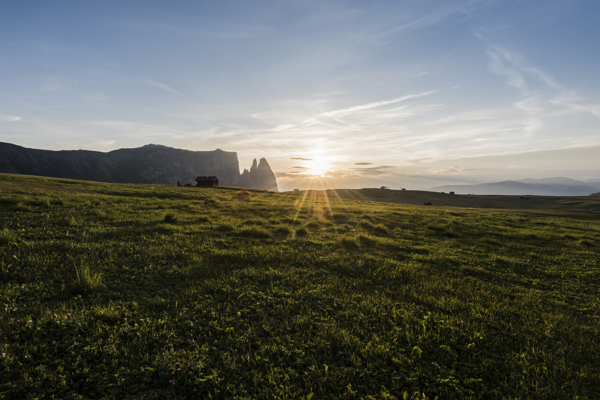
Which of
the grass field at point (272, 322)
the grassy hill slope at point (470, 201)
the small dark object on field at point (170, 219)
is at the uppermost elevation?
the grassy hill slope at point (470, 201)

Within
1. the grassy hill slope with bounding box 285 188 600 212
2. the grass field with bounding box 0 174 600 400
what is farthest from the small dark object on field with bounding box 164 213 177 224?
the grassy hill slope with bounding box 285 188 600 212

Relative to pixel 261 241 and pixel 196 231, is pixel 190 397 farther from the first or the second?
pixel 196 231

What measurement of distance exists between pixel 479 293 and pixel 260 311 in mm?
6755

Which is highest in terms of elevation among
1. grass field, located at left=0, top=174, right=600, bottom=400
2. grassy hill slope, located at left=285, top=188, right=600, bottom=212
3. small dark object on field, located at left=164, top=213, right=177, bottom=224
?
grassy hill slope, located at left=285, top=188, right=600, bottom=212

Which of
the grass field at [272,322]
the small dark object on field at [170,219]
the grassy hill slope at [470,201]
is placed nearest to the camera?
the grass field at [272,322]

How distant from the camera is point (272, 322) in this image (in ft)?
17.6

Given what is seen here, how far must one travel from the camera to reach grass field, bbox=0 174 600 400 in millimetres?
3838

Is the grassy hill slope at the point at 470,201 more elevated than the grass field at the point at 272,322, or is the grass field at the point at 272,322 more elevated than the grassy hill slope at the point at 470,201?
the grassy hill slope at the point at 470,201

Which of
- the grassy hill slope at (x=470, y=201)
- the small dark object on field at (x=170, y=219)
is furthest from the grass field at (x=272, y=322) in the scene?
the grassy hill slope at (x=470, y=201)

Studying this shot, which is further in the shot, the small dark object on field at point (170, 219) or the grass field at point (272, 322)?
the small dark object on field at point (170, 219)

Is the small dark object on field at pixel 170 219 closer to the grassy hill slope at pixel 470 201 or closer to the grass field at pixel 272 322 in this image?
the grass field at pixel 272 322

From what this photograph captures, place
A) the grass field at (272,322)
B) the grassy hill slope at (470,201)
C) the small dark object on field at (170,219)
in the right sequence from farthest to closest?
the grassy hill slope at (470,201) < the small dark object on field at (170,219) < the grass field at (272,322)

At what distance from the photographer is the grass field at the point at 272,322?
3.84 m

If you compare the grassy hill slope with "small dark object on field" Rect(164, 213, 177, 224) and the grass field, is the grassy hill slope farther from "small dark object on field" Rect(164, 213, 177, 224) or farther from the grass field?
the grass field
